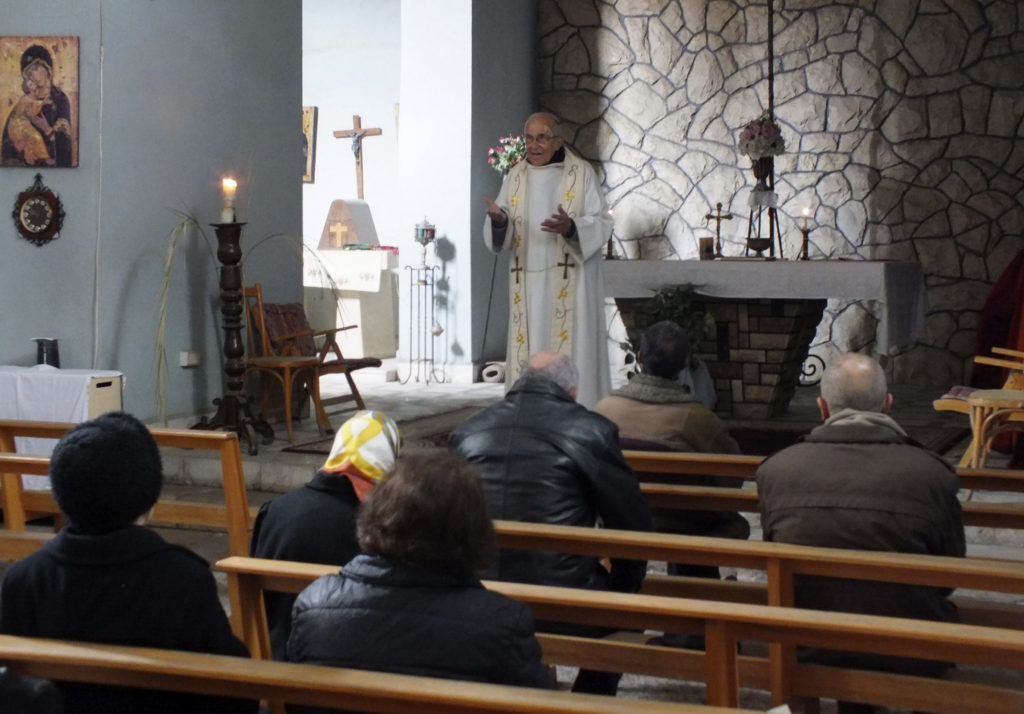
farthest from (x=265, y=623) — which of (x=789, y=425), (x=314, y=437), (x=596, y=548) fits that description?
(x=789, y=425)

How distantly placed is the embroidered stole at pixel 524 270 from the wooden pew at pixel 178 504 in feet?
6.65

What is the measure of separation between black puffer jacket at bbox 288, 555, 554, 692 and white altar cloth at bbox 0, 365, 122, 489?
353cm

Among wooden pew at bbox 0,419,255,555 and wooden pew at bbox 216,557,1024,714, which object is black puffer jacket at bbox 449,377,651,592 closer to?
wooden pew at bbox 216,557,1024,714

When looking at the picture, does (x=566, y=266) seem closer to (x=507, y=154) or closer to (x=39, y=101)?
(x=39, y=101)

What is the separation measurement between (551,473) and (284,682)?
1.16 m

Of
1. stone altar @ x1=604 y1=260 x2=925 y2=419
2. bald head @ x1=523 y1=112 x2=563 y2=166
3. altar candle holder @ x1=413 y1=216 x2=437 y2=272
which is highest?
bald head @ x1=523 y1=112 x2=563 y2=166

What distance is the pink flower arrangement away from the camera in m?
7.21

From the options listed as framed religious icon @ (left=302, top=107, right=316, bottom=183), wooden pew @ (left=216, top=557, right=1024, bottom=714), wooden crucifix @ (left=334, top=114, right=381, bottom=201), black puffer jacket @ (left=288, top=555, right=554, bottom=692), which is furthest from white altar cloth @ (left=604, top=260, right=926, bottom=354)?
framed religious icon @ (left=302, top=107, right=316, bottom=183)

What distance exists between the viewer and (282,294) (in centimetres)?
696

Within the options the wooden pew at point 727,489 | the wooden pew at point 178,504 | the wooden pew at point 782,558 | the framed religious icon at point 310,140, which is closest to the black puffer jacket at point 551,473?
the wooden pew at point 782,558

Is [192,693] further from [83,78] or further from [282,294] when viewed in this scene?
[282,294]

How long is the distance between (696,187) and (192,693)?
317 inches

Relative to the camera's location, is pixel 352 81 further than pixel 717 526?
Yes

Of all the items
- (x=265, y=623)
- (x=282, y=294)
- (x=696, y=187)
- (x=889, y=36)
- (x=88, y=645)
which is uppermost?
(x=889, y=36)
